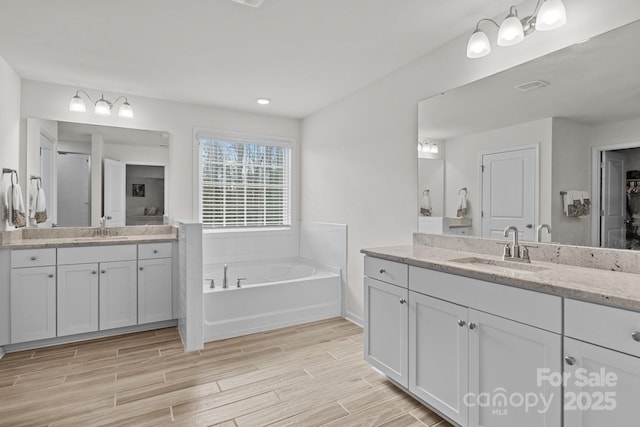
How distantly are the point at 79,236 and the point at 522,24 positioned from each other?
411 centimetres

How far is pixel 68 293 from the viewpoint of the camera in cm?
307

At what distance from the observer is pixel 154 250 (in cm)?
342

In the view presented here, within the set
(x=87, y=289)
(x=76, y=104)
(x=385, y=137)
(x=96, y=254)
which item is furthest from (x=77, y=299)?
(x=385, y=137)

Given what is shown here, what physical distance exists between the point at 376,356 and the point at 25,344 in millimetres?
2955

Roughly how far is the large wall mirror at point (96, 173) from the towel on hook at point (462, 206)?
3.07 metres

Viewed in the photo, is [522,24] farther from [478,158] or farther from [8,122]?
[8,122]

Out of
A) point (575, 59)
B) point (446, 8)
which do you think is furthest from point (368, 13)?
point (575, 59)

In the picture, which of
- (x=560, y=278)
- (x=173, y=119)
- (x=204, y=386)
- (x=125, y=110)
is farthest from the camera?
(x=173, y=119)

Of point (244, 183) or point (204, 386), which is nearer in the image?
point (204, 386)

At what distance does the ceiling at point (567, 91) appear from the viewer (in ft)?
5.48

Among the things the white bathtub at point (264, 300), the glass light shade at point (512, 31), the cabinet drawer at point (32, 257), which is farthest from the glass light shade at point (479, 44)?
the cabinet drawer at point (32, 257)

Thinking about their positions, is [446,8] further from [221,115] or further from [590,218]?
[221,115]

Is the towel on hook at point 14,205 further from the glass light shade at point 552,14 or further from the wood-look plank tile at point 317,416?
the glass light shade at point 552,14

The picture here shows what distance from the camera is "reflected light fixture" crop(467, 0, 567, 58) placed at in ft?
5.54
